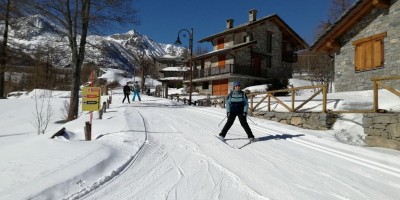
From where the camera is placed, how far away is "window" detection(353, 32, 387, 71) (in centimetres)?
1543

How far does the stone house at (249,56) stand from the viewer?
Answer: 36594 millimetres

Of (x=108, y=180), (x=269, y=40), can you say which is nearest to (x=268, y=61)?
(x=269, y=40)

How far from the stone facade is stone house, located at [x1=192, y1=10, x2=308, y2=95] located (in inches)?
701

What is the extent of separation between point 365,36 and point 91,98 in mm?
14761

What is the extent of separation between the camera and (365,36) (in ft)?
53.6

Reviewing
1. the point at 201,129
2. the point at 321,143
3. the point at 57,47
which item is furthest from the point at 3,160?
the point at 57,47

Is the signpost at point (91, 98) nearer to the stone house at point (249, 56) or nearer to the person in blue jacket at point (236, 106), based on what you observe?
the person in blue jacket at point (236, 106)

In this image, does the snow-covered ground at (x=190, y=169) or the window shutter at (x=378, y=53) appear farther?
the window shutter at (x=378, y=53)

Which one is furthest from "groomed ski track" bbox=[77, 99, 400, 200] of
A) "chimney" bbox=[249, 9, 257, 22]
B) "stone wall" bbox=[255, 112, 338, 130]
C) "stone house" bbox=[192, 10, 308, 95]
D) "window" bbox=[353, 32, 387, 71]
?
"chimney" bbox=[249, 9, 257, 22]

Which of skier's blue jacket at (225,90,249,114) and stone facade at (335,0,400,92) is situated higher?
stone facade at (335,0,400,92)

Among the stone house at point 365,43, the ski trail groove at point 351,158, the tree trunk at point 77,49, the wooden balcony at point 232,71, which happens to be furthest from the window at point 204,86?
the ski trail groove at point 351,158

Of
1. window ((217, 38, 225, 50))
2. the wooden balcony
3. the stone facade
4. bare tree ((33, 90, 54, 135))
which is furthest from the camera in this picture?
window ((217, 38, 225, 50))

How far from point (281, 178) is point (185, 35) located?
74.0 ft

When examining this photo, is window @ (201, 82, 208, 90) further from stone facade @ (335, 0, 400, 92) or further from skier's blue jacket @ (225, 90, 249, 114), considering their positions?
skier's blue jacket @ (225, 90, 249, 114)
